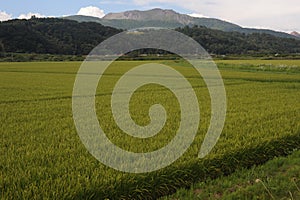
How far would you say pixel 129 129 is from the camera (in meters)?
7.09

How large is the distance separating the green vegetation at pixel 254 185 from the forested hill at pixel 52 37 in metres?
68.1

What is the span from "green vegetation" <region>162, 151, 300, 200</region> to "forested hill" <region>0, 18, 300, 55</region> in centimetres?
6740

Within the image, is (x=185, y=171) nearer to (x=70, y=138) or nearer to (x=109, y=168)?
(x=109, y=168)

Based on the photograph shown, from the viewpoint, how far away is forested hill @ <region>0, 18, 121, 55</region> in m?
67.4

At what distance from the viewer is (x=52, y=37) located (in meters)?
78.9

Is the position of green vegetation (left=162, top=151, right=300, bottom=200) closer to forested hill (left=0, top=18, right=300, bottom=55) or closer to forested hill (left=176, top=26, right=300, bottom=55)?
forested hill (left=176, top=26, right=300, bottom=55)

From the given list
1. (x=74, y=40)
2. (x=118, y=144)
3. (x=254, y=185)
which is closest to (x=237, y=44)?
(x=74, y=40)

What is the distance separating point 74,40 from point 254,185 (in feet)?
254

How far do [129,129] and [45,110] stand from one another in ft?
12.6

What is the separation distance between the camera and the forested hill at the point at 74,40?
224 ft

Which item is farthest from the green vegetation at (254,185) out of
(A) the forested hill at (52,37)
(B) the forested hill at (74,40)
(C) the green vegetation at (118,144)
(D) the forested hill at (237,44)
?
(A) the forested hill at (52,37)

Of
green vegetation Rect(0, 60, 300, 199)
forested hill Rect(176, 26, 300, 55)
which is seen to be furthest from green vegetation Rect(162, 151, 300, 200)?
forested hill Rect(176, 26, 300, 55)

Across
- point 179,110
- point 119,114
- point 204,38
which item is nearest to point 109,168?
point 119,114

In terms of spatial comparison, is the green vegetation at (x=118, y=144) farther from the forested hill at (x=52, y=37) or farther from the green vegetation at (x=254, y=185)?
the forested hill at (x=52, y=37)
